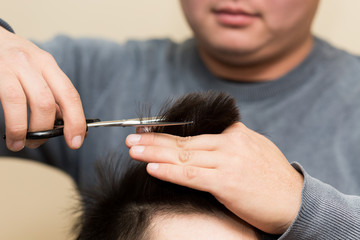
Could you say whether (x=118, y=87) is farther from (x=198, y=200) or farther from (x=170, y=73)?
(x=198, y=200)

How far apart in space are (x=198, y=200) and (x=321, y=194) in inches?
6.3

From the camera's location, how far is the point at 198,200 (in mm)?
540

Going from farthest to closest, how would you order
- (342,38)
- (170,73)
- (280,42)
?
1. (342,38)
2. (170,73)
3. (280,42)

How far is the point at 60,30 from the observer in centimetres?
120

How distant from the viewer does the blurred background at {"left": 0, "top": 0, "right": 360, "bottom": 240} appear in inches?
44.9

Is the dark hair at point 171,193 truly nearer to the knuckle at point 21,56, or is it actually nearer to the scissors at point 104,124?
the scissors at point 104,124

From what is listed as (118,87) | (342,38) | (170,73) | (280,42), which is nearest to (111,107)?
(118,87)

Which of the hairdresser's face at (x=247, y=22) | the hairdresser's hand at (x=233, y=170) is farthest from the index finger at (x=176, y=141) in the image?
the hairdresser's face at (x=247, y=22)

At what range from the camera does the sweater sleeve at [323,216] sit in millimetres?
529

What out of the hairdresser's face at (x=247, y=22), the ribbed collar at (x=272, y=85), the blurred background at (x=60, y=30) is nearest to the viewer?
the hairdresser's face at (x=247, y=22)

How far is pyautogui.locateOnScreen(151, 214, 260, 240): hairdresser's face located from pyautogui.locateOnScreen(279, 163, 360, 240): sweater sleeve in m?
0.06

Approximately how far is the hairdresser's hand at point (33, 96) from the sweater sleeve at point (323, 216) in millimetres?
289

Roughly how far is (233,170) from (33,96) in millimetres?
249

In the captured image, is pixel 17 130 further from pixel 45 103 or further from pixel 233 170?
pixel 233 170
